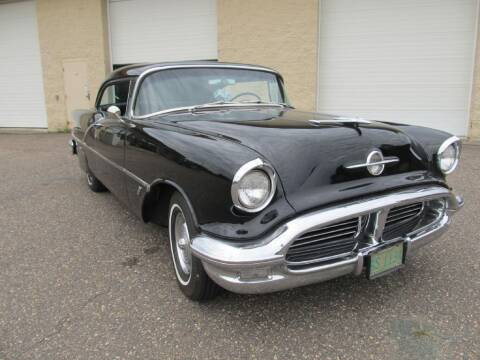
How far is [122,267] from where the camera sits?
2.99 metres

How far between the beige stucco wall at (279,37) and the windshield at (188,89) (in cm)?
633

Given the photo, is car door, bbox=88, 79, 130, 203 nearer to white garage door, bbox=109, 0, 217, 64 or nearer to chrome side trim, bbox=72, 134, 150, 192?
chrome side trim, bbox=72, 134, 150, 192

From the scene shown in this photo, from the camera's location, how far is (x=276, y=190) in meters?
2.01

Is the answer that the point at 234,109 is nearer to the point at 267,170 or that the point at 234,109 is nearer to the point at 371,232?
the point at 267,170

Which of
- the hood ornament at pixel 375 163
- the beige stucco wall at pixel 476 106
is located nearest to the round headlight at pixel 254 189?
the hood ornament at pixel 375 163

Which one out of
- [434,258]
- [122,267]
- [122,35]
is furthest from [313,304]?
[122,35]

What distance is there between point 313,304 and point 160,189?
4.03ft

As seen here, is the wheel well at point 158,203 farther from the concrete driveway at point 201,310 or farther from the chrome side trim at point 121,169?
the concrete driveway at point 201,310

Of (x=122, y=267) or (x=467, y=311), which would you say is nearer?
(x=467, y=311)

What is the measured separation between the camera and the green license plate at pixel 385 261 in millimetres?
2166

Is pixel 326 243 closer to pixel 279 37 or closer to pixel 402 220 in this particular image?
pixel 402 220

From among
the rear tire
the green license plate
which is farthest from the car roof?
the green license plate

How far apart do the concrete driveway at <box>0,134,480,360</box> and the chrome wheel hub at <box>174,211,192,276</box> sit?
7.2 inches

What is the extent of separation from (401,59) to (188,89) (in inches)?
280
